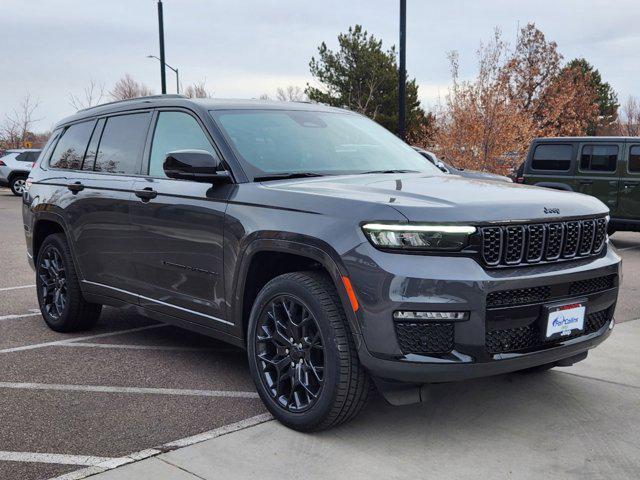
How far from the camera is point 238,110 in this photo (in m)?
4.83

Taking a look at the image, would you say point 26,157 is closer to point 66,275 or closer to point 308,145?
point 66,275

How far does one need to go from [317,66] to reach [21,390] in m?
41.1

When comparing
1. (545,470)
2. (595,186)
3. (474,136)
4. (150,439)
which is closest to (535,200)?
(545,470)

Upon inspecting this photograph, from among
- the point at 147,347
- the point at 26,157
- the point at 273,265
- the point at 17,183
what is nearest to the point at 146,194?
the point at 273,265

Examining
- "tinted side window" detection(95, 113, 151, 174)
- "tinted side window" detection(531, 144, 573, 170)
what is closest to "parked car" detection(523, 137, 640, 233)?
"tinted side window" detection(531, 144, 573, 170)

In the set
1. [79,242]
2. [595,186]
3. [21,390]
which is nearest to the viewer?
[21,390]

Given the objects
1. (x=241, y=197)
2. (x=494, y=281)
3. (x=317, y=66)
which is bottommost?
(x=494, y=281)

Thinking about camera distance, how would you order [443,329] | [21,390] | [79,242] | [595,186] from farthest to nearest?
[595,186], [79,242], [21,390], [443,329]

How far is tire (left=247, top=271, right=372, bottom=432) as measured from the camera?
3.58 m

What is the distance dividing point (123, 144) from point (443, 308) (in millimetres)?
3078

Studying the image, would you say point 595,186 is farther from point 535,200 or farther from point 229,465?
point 229,465

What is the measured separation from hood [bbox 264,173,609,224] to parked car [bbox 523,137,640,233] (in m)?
8.65

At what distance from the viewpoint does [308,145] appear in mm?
4734

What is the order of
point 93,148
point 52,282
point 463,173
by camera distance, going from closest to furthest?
point 93,148
point 52,282
point 463,173
